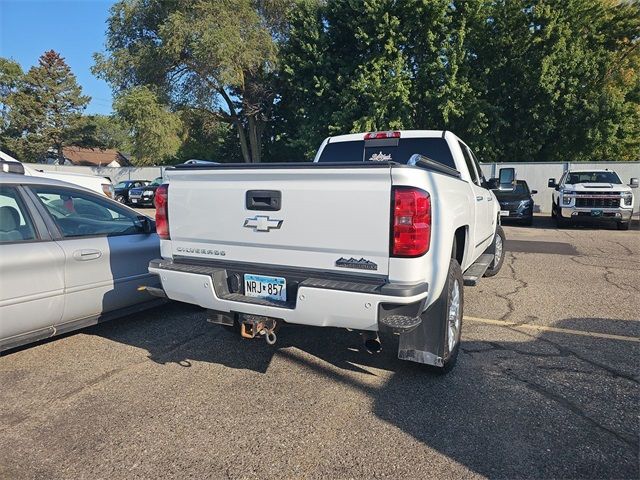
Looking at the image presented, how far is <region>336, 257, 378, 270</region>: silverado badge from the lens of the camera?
10.00 feet

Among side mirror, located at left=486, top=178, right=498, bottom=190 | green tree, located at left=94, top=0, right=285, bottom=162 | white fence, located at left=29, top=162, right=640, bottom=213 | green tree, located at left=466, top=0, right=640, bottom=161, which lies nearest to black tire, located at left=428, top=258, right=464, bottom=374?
side mirror, located at left=486, top=178, right=498, bottom=190

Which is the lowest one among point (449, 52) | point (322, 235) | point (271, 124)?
point (322, 235)

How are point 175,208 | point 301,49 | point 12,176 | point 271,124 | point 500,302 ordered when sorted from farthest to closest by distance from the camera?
1. point 271,124
2. point 301,49
3. point 500,302
4. point 12,176
5. point 175,208

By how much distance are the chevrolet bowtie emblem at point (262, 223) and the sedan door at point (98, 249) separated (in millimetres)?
1696

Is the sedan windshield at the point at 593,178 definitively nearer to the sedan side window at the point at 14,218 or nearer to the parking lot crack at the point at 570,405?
the parking lot crack at the point at 570,405

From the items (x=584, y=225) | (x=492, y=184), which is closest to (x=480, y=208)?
(x=492, y=184)

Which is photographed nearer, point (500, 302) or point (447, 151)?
point (447, 151)

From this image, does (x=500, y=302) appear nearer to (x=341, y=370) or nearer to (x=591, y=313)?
(x=591, y=313)

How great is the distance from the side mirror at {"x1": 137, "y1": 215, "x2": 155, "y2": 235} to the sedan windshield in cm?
1359

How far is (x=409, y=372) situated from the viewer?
3826mm

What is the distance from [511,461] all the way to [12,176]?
4.49 meters


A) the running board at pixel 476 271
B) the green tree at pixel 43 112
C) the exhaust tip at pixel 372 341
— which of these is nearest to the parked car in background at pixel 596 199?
the running board at pixel 476 271

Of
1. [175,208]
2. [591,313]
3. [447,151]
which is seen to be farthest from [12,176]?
[591,313]

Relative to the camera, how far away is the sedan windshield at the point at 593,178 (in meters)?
14.3
